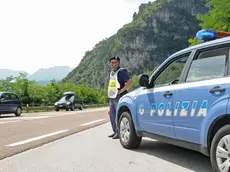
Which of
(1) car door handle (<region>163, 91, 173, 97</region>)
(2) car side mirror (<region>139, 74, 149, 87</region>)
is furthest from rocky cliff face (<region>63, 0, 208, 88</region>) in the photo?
(1) car door handle (<region>163, 91, 173, 97</region>)

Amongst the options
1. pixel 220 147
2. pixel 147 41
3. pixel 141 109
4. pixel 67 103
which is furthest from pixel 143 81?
pixel 147 41

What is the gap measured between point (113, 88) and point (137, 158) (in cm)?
267

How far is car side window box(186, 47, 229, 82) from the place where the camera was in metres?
4.20

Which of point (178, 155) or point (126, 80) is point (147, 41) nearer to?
point (126, 80)

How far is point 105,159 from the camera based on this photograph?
18.0 feet

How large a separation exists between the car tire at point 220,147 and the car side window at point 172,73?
1354 mm

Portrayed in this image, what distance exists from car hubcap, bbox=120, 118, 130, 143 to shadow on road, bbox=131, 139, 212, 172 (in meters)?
0.34

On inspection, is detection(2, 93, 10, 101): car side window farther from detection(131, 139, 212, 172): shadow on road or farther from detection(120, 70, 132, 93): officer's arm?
detection(131, 139, 212, 172): shadow on road

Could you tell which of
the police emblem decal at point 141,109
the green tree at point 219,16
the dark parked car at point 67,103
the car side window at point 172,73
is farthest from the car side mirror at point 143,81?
the dark parked car at point 67,103

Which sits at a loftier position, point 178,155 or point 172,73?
point 172,73

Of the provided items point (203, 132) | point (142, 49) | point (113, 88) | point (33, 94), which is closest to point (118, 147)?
point (113, 88)

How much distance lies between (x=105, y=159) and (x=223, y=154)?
2.19 m

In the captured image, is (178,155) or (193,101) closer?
(193,101)

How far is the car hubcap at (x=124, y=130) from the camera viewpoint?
6484mm
